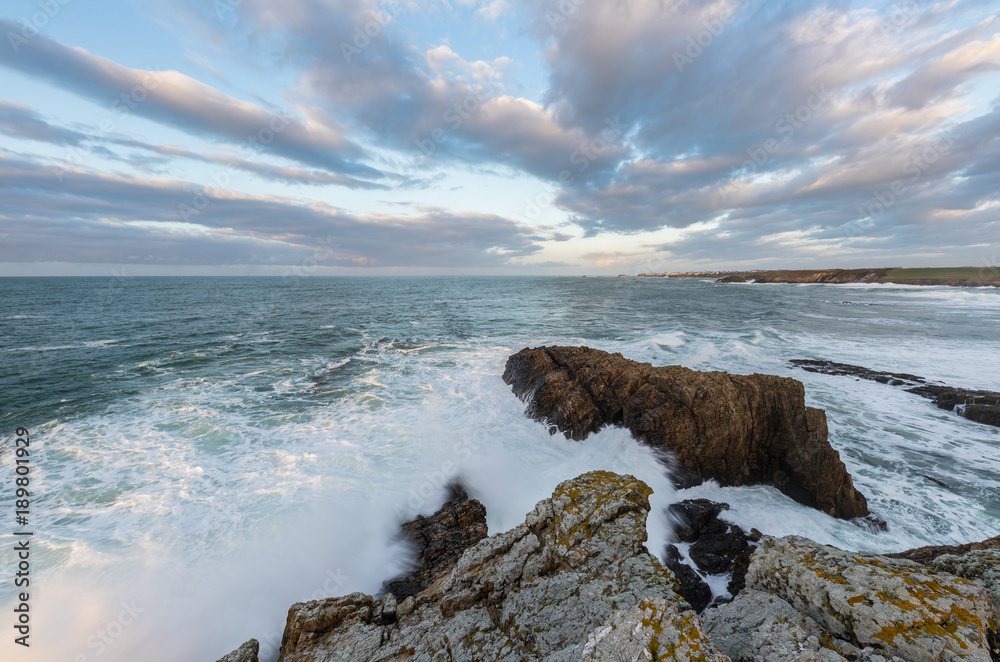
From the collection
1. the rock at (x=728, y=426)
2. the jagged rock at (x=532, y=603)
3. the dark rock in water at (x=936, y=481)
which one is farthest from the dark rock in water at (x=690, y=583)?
the dark rock in water at (x=936, y=481)

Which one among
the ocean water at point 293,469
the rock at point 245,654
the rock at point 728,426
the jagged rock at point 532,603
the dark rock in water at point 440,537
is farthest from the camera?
the rock at point 728,426

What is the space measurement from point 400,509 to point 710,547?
859cm

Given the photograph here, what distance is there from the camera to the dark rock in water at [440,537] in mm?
8523

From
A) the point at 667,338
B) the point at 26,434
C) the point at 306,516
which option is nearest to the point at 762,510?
the point at 306,516

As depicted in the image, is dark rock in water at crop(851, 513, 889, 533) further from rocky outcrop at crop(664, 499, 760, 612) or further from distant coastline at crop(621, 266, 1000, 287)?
distant coastline at crop(621, 266, 1000, 287)

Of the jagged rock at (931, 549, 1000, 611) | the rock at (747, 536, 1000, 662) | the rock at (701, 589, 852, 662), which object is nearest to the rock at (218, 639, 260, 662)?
the rock at (701, 589, 852, 662)

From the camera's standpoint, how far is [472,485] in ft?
39.7

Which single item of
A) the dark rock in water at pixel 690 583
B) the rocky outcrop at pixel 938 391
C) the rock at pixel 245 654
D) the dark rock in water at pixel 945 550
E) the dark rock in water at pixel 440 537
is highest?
the dark rock in water at pixel 945 550

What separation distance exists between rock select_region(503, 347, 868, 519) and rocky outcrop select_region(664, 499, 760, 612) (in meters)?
1.79

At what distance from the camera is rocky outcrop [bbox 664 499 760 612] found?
7.94 metres

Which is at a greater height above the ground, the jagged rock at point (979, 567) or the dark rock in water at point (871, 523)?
the jagged rock at point (979, 567)

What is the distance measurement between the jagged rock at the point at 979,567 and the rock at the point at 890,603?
103 centimetres

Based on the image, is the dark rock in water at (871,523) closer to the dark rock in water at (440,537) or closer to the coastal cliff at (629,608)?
the coastal cliff at (629,608)

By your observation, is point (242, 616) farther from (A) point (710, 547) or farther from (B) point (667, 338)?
(B) point (667, 338)
